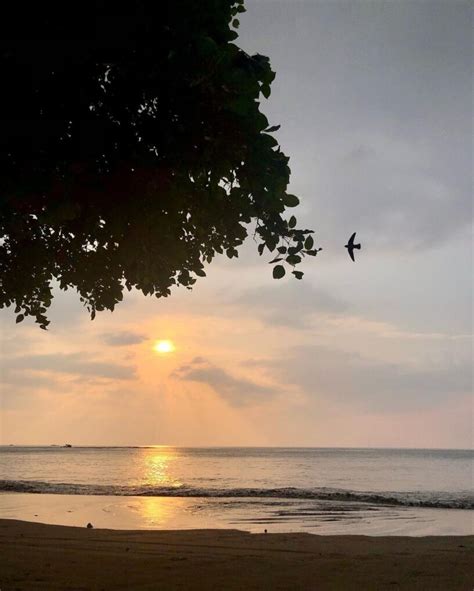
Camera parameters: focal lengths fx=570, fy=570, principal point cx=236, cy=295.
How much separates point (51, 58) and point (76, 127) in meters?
0.72

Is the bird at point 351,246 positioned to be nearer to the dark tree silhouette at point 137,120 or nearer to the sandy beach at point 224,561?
the dark tree silhouette at point 137,120

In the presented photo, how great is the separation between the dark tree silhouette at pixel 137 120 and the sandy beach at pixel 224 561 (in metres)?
4.37

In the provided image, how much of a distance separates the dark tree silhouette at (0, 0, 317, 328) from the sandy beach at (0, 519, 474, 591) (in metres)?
4.37

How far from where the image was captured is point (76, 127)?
19.8ft

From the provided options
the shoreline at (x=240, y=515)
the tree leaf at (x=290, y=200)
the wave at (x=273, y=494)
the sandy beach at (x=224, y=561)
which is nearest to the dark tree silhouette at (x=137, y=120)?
the tree leaf at (x=290, y=200)

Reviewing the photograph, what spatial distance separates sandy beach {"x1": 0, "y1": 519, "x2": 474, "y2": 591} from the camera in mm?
7668

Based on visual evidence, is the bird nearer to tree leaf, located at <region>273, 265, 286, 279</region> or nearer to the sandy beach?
tree leaf, located at <region>273, 265, 286, 279</region>

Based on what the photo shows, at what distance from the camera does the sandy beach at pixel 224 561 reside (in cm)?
767

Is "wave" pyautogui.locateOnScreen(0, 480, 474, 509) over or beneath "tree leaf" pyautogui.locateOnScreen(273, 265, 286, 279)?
beneath

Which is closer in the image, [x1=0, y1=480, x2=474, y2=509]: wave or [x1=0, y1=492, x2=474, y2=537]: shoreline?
[x1=0, y1=492, x2=474, y2=537]: shoreline

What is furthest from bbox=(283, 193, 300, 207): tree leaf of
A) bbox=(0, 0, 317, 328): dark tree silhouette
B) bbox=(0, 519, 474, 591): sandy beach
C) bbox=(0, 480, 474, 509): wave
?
bbox=(0, 480, 474, 509): wave

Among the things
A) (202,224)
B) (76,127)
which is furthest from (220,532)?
(76,127)

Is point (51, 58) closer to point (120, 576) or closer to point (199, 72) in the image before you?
point (199, 72)

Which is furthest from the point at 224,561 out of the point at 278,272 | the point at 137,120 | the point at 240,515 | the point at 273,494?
the point at 273,494
